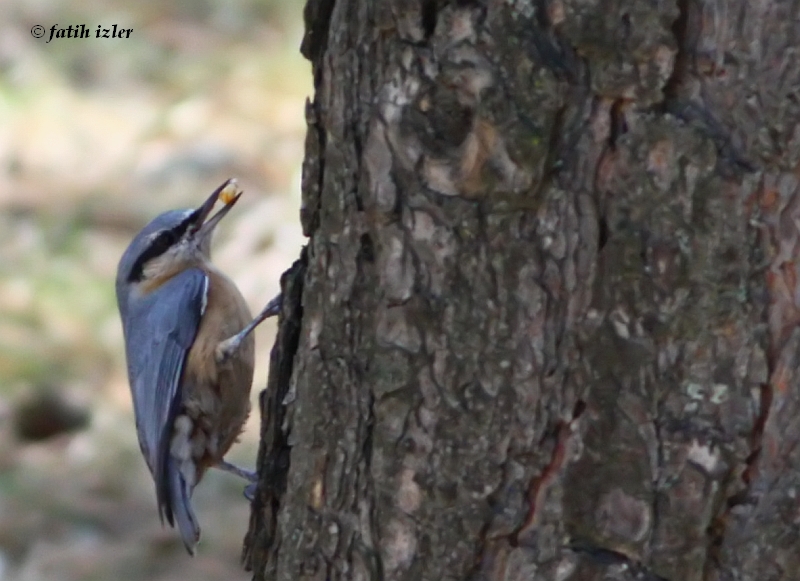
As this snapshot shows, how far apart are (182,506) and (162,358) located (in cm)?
41

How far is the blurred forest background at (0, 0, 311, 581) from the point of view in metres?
4.41

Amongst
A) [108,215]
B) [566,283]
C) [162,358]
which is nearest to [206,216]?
[162,358]

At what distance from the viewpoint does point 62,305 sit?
5.69 meters

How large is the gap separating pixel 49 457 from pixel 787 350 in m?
3.67

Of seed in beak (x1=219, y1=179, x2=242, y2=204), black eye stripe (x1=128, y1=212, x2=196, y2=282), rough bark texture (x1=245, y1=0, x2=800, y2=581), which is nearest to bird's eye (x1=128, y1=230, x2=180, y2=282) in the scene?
black eye stripe (x1=128, y1=212, x2=196, y2=282)

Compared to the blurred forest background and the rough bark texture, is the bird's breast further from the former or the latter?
the rough bark texture

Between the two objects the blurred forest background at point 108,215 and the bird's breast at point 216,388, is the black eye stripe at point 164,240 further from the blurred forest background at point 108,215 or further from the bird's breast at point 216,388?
the blurred forest background at point 108,215

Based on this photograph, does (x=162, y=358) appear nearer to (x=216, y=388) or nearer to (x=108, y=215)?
(x=216, y=388)

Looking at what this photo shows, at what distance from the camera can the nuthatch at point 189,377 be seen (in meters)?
3.38

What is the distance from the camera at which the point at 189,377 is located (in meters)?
3.47

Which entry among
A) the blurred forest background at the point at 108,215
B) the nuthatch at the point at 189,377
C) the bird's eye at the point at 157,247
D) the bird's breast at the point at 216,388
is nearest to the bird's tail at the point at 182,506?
the nuthatch at the point at 189,377

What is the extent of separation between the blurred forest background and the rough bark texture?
251 centimetres

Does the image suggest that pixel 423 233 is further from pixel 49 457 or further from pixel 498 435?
pixel 49 457

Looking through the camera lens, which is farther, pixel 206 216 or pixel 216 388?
pixel 206 216
